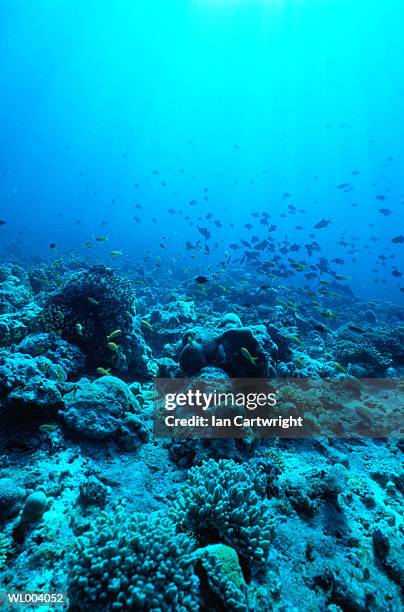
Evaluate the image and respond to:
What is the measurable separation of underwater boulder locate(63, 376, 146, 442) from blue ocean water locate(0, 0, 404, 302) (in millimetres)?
19623

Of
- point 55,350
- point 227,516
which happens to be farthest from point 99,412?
point 227,516

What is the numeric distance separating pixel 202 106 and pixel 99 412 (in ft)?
402

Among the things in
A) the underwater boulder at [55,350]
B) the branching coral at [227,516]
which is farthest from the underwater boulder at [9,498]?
the underwater boulder at [55,350]

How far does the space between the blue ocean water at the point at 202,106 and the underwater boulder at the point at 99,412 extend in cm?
1962

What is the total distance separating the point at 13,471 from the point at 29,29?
4009 inches

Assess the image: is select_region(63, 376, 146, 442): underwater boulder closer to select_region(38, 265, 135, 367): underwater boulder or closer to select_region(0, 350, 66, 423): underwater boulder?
select_region(0, 350, 66, 423): underwater boulder

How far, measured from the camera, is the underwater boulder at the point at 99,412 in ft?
17.5

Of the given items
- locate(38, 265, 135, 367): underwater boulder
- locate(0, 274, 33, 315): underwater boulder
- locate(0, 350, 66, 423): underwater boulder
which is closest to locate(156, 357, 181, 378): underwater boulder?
locate(38, 265, 135, 367): underwater boulder

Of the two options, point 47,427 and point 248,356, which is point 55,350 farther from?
point 248,356

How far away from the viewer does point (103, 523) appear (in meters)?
3.42

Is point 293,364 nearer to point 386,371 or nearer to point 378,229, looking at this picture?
point 386,371

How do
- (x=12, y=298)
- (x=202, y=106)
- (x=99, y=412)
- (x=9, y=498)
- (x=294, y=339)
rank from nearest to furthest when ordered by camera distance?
1. (x=9, y=498)
2. (x=99, y=412)
3. (x=294, y=339)
4. (x=12, y=298)
5. (x=202, y=106)

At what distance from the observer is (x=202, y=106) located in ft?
345

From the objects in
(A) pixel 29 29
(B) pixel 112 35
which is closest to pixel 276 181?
(B) pixel 112 35
